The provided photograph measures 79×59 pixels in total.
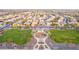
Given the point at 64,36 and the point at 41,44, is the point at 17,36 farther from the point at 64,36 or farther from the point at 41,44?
the point at 64,36

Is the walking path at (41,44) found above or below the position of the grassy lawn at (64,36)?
below

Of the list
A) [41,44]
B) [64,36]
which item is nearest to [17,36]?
[41,44]

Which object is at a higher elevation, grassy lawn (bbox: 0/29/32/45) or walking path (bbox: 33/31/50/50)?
grassy lawn (bbox: 0/29/32/45)

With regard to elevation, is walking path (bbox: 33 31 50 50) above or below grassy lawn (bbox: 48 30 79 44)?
below
